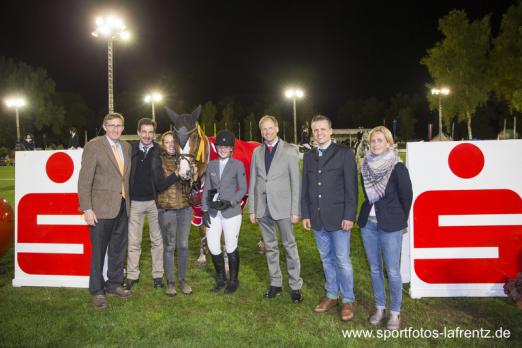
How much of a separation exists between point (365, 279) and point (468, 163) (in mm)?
1944

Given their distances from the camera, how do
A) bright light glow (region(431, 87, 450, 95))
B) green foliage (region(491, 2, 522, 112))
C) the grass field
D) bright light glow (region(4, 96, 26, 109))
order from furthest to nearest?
1. bright light glow (region(431, 87, 450, 95))
2. bright light glow (region(4, 96, 26, 109))
3. green foliage (region(491, 2, 522, 112))
4. the grass field

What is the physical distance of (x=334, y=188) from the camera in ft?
13.3

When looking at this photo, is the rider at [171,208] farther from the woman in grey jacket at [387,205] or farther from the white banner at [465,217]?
the white banner at [465,217]

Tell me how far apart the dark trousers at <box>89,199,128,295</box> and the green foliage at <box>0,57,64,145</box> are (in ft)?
179

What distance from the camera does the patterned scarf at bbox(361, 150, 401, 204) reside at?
375cm

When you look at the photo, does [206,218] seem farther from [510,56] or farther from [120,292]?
[510,56]

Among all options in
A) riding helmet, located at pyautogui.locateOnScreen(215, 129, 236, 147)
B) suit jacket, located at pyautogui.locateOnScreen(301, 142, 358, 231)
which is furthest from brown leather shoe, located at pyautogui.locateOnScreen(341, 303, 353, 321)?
riding helmet, located at pyautogui.locateOnScreen(215, 129, 236, 147)

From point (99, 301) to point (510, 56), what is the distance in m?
34.8

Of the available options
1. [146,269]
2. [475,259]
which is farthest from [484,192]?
[146,269]

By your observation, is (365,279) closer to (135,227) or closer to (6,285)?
(135,227)

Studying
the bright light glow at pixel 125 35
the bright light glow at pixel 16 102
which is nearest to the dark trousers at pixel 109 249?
the bright light glow at pixel 125 35

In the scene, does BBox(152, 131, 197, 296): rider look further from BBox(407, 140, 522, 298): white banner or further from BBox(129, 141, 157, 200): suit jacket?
BBox(407, 140, 522, 298): white banner

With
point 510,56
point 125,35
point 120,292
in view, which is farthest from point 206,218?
point 510,56

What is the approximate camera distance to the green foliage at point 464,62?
36.0 metres
